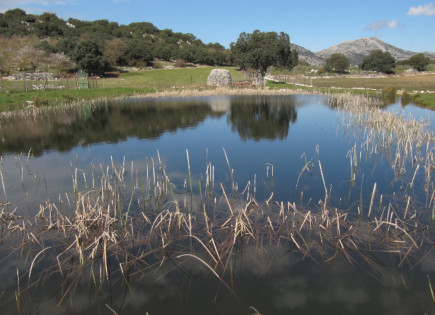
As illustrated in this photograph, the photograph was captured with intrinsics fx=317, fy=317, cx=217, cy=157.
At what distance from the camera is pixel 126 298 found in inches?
261

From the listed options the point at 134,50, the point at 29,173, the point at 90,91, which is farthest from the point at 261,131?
the point at 134,50

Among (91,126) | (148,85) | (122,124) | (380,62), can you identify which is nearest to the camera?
(91,126)

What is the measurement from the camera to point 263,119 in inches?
1129

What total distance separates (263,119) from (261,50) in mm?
40188

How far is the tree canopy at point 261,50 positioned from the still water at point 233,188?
38.5 metres

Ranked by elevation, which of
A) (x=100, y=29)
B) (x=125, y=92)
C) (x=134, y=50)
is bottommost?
(x=125, y=92)

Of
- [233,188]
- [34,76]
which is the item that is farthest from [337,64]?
[233,188]

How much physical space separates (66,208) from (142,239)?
3.59m

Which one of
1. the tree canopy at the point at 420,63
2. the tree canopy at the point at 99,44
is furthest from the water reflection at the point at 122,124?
the tree canopy at the point at 420,63

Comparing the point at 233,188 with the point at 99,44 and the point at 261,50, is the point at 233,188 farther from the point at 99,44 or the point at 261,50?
the point at 99,44

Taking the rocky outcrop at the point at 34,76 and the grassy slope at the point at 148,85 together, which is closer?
the grassy slope at the point at 148,85

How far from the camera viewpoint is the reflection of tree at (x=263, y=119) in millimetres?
22797

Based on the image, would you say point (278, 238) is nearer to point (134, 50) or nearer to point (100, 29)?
point (134, 50)

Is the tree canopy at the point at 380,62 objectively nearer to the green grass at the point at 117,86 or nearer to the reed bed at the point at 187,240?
the green grass at the point at 117,86
